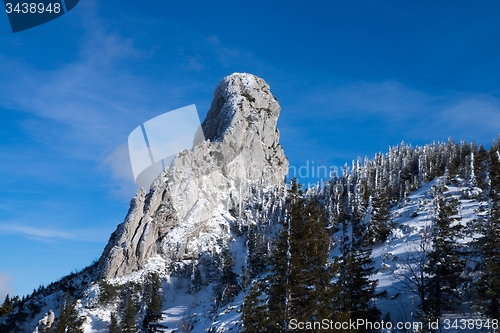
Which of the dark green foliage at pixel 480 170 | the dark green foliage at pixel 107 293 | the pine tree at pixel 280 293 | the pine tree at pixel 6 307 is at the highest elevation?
the dark green foliage at pixel 480 170

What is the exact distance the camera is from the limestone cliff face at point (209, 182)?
110 meters

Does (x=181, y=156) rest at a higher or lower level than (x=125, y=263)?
higher

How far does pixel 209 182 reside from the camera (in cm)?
14138

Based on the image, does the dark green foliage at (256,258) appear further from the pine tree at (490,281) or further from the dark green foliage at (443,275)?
the pine tree at (490,281)

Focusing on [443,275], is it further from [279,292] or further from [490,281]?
[279,292]

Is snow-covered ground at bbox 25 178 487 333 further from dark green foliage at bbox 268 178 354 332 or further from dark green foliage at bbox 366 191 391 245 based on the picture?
dark green foliage at bbox 268 178 354 332

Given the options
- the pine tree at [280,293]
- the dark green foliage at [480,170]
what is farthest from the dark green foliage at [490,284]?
the dark green foliage at [480,170]

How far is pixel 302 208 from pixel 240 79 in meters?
175

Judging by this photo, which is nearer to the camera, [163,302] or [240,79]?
[163,302]

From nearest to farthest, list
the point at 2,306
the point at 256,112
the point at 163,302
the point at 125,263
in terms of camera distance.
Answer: the point at 163,302 → the point at 2,306 → the point at 125,263 → the point at 256,112

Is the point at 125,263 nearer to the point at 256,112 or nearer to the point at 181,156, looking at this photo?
the point at 181,156

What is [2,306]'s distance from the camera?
94938 millimetres

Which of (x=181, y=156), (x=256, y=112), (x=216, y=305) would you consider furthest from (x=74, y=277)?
(x=256, y=112)

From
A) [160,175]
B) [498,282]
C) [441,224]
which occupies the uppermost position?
[160,175]
